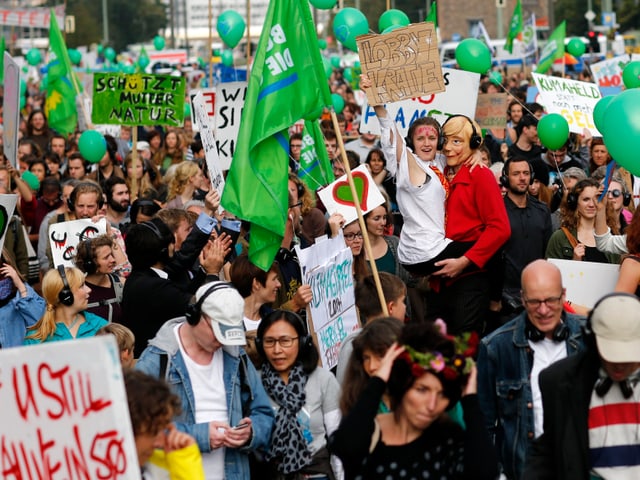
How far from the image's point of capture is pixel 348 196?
26.3 ft

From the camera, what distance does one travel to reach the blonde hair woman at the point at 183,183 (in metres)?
10.6

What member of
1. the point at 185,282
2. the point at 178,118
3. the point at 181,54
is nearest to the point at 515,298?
the point at 185,282

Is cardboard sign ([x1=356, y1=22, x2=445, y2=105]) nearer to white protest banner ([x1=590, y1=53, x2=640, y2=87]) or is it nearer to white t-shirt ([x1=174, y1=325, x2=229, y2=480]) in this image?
white t-shirt ([x1=174, y1=325, x2=229, y2=480])

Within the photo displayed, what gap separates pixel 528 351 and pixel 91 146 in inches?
331

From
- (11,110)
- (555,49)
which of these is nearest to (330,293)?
(11,110)

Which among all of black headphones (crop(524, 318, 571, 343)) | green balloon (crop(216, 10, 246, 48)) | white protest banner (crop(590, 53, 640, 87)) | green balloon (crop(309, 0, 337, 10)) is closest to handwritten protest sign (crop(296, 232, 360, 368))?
black headphones (crop(524, 318, 571, 343))

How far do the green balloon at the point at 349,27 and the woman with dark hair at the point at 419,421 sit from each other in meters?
9.89

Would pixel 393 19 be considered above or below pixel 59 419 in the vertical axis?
above

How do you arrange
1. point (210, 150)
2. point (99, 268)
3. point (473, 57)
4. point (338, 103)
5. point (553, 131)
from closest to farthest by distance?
point (99, 268) → point (210, 150) → point (553, 131) → point (473, 57) → point (338, 103)

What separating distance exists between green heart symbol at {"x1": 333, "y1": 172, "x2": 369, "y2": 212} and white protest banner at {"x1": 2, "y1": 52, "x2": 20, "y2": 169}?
143 inches

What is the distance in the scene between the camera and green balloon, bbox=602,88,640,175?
6848 mm

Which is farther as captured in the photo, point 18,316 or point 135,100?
point 135,100

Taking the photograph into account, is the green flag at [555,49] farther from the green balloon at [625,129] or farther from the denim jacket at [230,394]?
the denim jacket at [230,394]

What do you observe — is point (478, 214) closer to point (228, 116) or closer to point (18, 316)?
point (18, 316)
